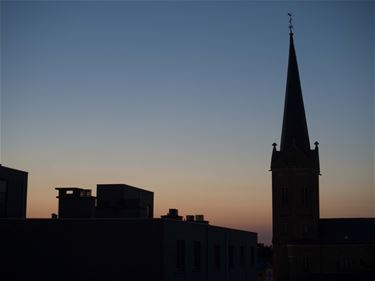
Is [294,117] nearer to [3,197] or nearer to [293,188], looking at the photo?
[293,188]

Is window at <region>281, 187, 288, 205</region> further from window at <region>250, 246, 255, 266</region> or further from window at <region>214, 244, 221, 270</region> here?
window at <region>214, 244, 221, 270</region>

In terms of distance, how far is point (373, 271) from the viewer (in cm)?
6712

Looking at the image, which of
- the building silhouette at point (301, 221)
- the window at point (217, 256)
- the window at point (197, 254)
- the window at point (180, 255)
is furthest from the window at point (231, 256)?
the building silhouette at point (301, 221)

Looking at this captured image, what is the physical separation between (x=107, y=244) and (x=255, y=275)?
24.5 metres

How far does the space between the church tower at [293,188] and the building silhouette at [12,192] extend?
159 ft

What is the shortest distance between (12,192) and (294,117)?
52115 millimetres

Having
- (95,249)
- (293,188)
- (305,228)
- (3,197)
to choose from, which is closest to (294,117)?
(293,188)

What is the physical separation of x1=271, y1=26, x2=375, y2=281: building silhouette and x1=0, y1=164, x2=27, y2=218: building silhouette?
157ft

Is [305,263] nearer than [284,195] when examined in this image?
Yes

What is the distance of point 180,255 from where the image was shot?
38625mm

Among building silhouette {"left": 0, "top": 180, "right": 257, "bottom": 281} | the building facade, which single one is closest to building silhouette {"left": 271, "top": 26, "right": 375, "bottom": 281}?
building silhouette {"left": 0, "top": 180, "right": 257, "bottom": 281}

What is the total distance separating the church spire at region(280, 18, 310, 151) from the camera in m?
88.2

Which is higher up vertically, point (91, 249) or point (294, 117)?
point (294, 117)

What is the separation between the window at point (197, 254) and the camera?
41.1 meters
